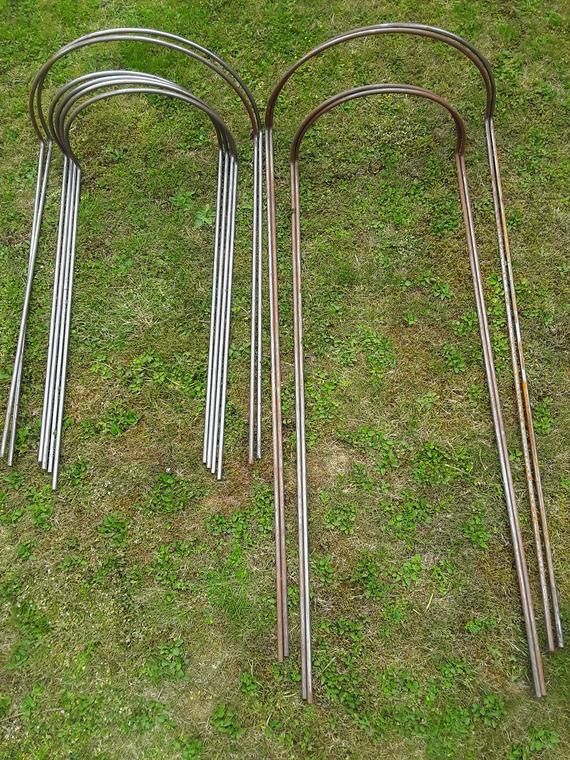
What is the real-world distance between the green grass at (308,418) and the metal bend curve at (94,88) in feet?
1.40

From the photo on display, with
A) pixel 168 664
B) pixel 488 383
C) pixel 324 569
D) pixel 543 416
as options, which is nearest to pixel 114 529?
pixel 168 664

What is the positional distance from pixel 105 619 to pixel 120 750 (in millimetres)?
742

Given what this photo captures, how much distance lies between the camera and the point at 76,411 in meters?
3.95

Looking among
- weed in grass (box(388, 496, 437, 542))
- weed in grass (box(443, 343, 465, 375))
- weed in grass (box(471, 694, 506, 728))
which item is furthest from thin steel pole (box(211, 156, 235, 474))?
weed in grass (box(471, 694, 506, 728))

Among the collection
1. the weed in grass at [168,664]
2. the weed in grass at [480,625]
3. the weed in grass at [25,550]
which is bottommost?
the weed in grass at [168,664]

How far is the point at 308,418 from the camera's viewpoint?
3.88m

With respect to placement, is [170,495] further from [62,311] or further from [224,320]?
[62,311]

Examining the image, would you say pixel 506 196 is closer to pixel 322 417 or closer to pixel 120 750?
pixel 322 417

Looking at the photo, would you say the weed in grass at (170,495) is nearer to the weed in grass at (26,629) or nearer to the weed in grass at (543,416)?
the weed in grass at (26,629)

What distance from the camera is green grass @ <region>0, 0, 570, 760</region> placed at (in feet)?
11.0

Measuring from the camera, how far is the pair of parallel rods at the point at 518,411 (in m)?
3.38

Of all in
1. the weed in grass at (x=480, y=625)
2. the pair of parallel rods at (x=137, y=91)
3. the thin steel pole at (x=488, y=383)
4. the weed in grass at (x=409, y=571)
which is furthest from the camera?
the pair of parallel rods at (x=137, y=91)

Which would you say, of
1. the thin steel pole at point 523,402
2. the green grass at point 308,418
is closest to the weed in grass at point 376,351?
the green grass at point 308,418

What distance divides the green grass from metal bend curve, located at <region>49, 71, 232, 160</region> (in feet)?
1.40
